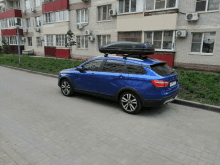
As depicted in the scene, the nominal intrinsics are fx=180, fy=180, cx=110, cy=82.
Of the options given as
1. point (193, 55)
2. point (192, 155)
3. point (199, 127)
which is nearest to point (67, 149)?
point (192, 155)

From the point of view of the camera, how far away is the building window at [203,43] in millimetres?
12469

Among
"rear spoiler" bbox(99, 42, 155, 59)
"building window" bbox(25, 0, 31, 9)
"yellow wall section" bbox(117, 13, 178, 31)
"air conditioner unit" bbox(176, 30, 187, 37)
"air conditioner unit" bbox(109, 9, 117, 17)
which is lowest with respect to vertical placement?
"rear spoiler" bbox(99, 42, 155, 59)

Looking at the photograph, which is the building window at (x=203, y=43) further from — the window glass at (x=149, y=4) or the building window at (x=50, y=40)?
the building window at (x=50, y=40)

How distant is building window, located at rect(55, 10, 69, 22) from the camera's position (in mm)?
21031

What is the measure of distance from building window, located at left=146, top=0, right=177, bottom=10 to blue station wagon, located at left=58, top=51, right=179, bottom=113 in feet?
32.7

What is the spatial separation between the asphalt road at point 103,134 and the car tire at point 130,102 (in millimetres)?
178

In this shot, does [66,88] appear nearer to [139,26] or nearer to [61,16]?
[139,26]

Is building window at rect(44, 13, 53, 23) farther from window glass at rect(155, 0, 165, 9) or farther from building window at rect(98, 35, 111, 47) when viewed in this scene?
window glass at rect(155, 0, 165, 9)

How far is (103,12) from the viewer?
→ 18.3 m

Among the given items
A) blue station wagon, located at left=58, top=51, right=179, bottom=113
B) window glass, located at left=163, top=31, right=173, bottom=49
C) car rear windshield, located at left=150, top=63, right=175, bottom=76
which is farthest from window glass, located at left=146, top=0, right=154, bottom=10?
car rear windshield, located at left=150, top=63, right=175, bottom=76

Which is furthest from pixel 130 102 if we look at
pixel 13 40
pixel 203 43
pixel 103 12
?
pixel 13 40

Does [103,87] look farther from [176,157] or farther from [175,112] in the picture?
[176,157]

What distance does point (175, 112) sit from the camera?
561 cm

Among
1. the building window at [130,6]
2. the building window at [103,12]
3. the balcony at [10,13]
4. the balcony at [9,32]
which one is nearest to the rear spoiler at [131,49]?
the building window at [130,6]
